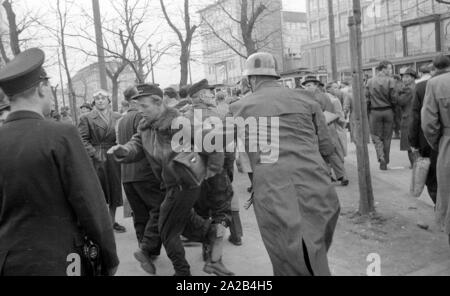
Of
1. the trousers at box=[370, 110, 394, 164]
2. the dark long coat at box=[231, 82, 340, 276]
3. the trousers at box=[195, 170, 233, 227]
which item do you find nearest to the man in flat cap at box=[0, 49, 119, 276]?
the dark long coat at box=[231, 82, 340, 276]

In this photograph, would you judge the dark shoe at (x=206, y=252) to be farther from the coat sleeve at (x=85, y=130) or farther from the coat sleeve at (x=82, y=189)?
the coat sleeve at (x=82, y=189)

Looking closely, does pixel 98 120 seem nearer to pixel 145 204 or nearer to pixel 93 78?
pixel 145 204

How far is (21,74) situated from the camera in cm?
245

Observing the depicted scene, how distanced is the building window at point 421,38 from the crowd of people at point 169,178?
944 inches

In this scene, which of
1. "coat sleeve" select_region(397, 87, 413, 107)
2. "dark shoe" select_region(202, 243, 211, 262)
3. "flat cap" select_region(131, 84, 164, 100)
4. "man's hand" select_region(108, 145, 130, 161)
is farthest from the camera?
"coat sleeve" select_region(397, 87, 413, 107)

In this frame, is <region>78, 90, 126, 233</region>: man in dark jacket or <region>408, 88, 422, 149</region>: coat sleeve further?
<region>78, 90, 126, 233</region>: man in dark jacket

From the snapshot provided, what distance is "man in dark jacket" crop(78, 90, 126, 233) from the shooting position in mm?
6316

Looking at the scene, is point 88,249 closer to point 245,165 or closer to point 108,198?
point 245,165

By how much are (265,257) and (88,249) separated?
2.96 metres

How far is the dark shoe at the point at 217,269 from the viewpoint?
469cm

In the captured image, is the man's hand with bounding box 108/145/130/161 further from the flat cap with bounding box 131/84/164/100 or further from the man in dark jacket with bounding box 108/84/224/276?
the flat cap with bounding box 131/84/164/100

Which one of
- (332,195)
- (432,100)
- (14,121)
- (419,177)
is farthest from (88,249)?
(419,177)

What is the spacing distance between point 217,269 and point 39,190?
8.87 feet

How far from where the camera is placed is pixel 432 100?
4492 millimetres
